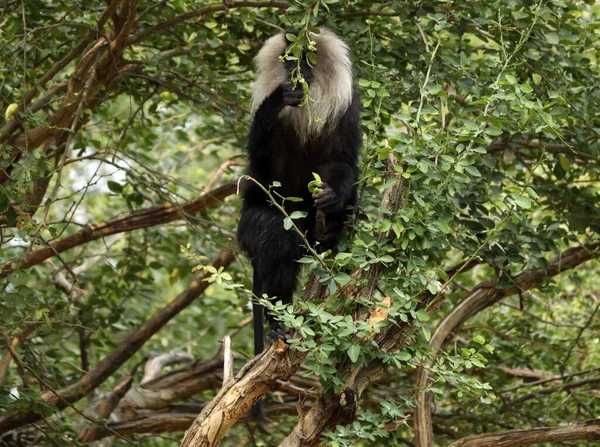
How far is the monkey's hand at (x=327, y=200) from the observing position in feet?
10.7

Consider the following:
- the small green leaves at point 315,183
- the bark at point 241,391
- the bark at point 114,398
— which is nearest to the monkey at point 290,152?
the small green leaves at point 315,183

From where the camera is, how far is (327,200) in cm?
327

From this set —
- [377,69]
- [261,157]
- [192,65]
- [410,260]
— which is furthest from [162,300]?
[410,260]

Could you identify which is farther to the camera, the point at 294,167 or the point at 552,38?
the point at 294,167

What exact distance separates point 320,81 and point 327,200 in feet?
2.13

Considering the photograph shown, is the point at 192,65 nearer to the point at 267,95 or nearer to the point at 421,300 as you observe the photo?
the point at 267,95

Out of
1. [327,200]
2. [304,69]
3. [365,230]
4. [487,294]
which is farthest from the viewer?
[487,294]

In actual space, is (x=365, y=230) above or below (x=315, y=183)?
below

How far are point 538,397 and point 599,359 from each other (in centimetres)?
40

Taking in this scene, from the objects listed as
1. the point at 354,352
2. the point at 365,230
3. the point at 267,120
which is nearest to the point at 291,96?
the point at 267,120

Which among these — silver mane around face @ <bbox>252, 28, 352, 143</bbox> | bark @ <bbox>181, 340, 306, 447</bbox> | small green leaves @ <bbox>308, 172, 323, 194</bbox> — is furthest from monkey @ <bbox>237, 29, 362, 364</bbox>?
bark @ <bbox>181, 340, 306, 447</bbox>

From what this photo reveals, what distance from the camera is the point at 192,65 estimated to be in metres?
4.23

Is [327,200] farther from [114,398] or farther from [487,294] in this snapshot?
[114,398]

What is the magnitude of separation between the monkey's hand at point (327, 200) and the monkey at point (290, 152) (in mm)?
85
